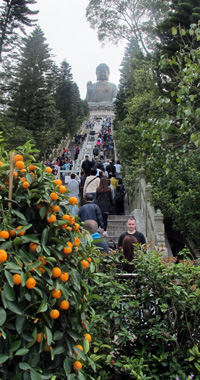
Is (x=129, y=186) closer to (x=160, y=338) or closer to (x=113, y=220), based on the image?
(x=113, y=220)

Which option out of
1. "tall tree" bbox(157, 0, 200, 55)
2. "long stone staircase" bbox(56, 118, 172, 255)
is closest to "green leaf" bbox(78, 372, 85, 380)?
"long stone staircase" bbox(56, 118, 172, 255)

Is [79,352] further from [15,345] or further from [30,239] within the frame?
[30,239]

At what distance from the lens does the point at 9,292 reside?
6.82 feet

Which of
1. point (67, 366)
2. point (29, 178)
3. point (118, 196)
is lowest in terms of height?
point (118, 196)

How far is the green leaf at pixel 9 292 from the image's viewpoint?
6.78ft

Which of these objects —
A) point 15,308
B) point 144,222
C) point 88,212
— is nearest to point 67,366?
point 15,308

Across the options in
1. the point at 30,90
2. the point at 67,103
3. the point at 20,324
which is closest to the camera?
the point at 20,324

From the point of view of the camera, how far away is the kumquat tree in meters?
2.15

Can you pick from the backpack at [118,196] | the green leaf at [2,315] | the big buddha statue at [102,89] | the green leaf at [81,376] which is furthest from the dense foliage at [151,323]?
the big buddha statue at [102,89]

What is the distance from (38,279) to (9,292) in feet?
0.60

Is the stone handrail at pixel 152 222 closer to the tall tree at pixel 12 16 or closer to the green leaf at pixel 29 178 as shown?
the green leaf at pixel 29 178

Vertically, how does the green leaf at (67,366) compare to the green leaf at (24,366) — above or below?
below

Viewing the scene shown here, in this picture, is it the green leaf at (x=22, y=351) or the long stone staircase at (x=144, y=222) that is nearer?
the green leaf at (x=22, y=351)

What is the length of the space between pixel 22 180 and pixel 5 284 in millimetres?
622
